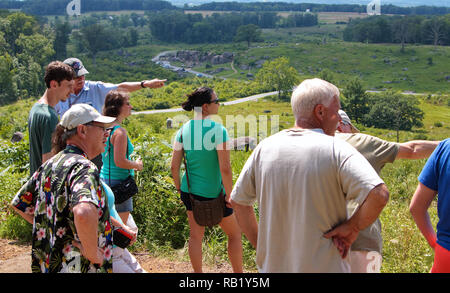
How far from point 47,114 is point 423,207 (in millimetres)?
2457

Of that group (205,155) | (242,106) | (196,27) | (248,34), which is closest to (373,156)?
(205,155)

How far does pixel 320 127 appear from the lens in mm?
2186

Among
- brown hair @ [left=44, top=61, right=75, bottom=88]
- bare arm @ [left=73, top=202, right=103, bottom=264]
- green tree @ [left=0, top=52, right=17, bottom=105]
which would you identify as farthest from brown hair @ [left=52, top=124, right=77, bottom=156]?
green tree @ [left=0, top=52, right=17, bottom=105]

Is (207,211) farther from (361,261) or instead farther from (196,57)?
(196,57)

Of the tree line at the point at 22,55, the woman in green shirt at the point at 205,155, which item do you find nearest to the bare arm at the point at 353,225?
the woman in green shirt at the point at 205,155

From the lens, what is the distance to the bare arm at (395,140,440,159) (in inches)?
107

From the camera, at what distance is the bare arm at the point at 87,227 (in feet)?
→ 6.69

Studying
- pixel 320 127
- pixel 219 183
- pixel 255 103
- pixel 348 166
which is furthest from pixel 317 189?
pixel 255 103

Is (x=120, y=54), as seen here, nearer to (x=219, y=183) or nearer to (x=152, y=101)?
(x=152, y=101)

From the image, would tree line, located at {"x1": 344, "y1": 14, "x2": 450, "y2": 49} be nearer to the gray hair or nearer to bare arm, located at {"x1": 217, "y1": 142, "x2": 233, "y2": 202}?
bare arm, located at {"x1": 217, "y1": 142, "x2": 233, "y2": 202}

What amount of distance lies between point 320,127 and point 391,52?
130701 mm

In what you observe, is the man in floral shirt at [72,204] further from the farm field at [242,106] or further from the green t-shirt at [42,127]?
the farm field at [242,106]

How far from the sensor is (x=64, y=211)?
214 cm

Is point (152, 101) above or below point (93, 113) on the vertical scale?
below
